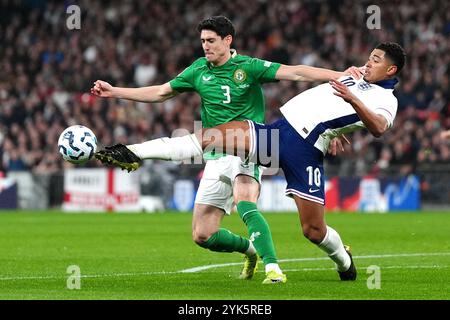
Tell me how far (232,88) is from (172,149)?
1185 mm

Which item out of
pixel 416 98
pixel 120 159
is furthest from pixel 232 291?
pixel 416 98

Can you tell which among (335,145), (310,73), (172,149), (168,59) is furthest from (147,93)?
(168,59)

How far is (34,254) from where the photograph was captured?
1345 cm

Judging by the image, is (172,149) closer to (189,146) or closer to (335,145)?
(189,146)

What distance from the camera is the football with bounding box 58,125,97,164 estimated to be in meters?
9.27

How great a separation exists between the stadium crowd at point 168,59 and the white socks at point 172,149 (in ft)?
53.5

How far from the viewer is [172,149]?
920 centimetres

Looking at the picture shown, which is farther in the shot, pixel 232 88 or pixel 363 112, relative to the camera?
pixel 232 88

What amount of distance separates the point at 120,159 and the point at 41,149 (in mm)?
19364

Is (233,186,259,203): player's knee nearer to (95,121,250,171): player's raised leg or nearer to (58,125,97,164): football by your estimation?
(95,121,250,171): player's raised leg

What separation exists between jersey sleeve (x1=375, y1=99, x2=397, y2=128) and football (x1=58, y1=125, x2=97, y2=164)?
2547mm

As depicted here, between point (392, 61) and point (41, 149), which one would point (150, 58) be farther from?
point (392, 61)

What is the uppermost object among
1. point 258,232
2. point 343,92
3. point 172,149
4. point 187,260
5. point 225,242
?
point 343,92

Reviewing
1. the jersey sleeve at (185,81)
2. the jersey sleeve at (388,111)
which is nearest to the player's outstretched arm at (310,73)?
the jersey sleeve at (388,111)
